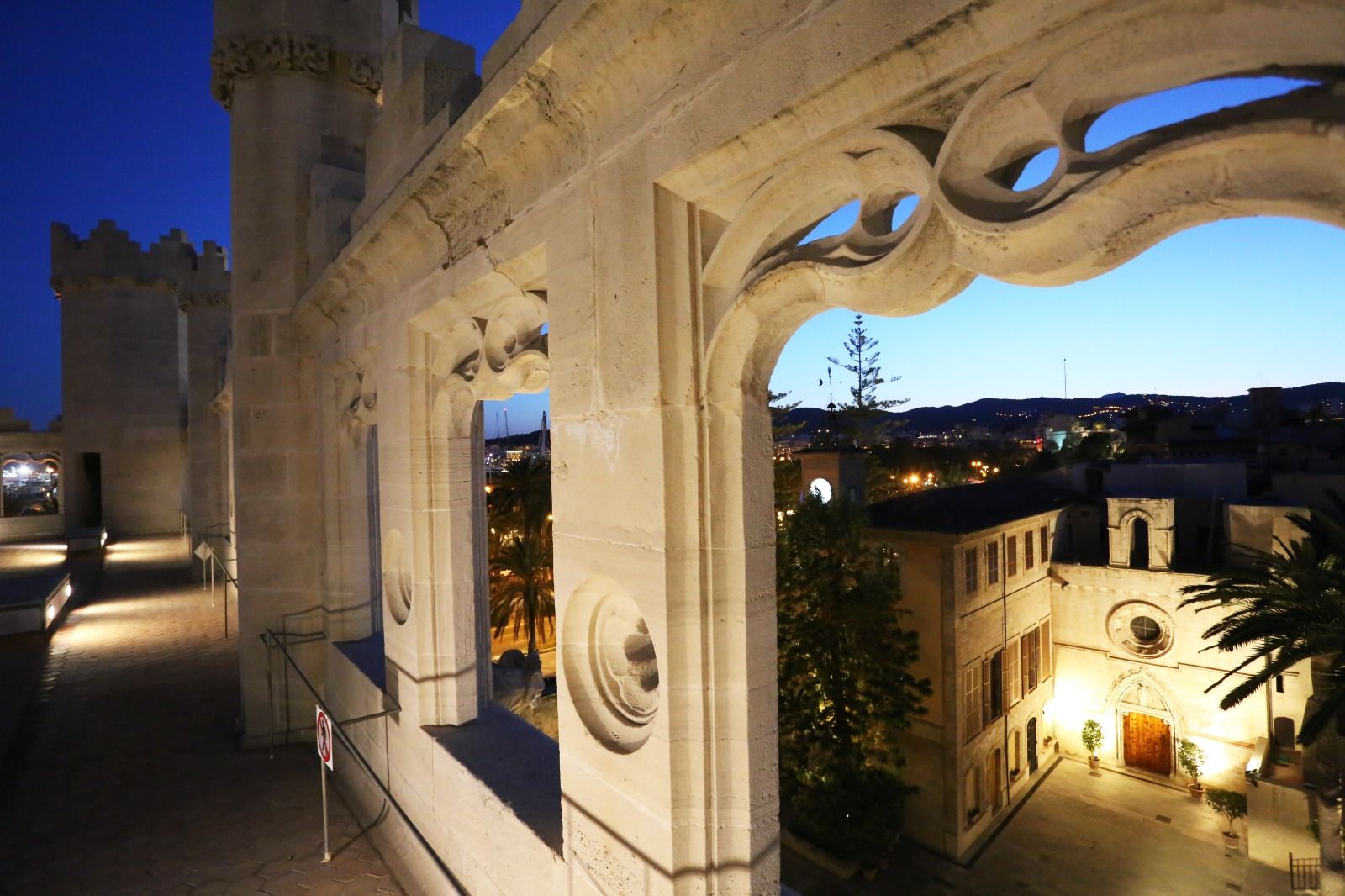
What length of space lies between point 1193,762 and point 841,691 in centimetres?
881

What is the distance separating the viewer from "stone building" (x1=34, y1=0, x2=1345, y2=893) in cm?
117

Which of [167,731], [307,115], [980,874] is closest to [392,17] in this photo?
[307,115]

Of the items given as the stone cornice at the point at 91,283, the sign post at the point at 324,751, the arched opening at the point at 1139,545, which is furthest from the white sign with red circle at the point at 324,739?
the stone cornice at the point at 91,283

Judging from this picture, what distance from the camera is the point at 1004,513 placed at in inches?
565

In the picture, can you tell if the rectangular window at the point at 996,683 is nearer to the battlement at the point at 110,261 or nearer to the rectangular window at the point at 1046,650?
the rectangular window at the point at 1046,650

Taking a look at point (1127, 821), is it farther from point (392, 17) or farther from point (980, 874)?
point (392, 17)

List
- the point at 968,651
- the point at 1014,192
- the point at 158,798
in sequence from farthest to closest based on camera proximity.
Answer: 1. the point at 968,651
2. the point at 158,798
3. the point at 1014,192

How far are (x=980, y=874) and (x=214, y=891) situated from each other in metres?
11.8

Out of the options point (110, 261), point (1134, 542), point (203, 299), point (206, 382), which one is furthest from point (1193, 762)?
point (110, 261)

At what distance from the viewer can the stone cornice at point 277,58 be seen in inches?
232

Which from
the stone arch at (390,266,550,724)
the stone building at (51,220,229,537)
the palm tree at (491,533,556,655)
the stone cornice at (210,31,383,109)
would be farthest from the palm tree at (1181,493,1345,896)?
the stone building at (51,220,229,537)

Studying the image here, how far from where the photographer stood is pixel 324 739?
4184mm

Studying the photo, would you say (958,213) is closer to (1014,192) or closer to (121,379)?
(1014,192)

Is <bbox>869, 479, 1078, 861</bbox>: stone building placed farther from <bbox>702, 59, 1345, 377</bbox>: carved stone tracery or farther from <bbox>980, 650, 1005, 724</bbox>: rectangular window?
<bbox>702, 59, 1345, 377</bbox>: carved stone tracery
